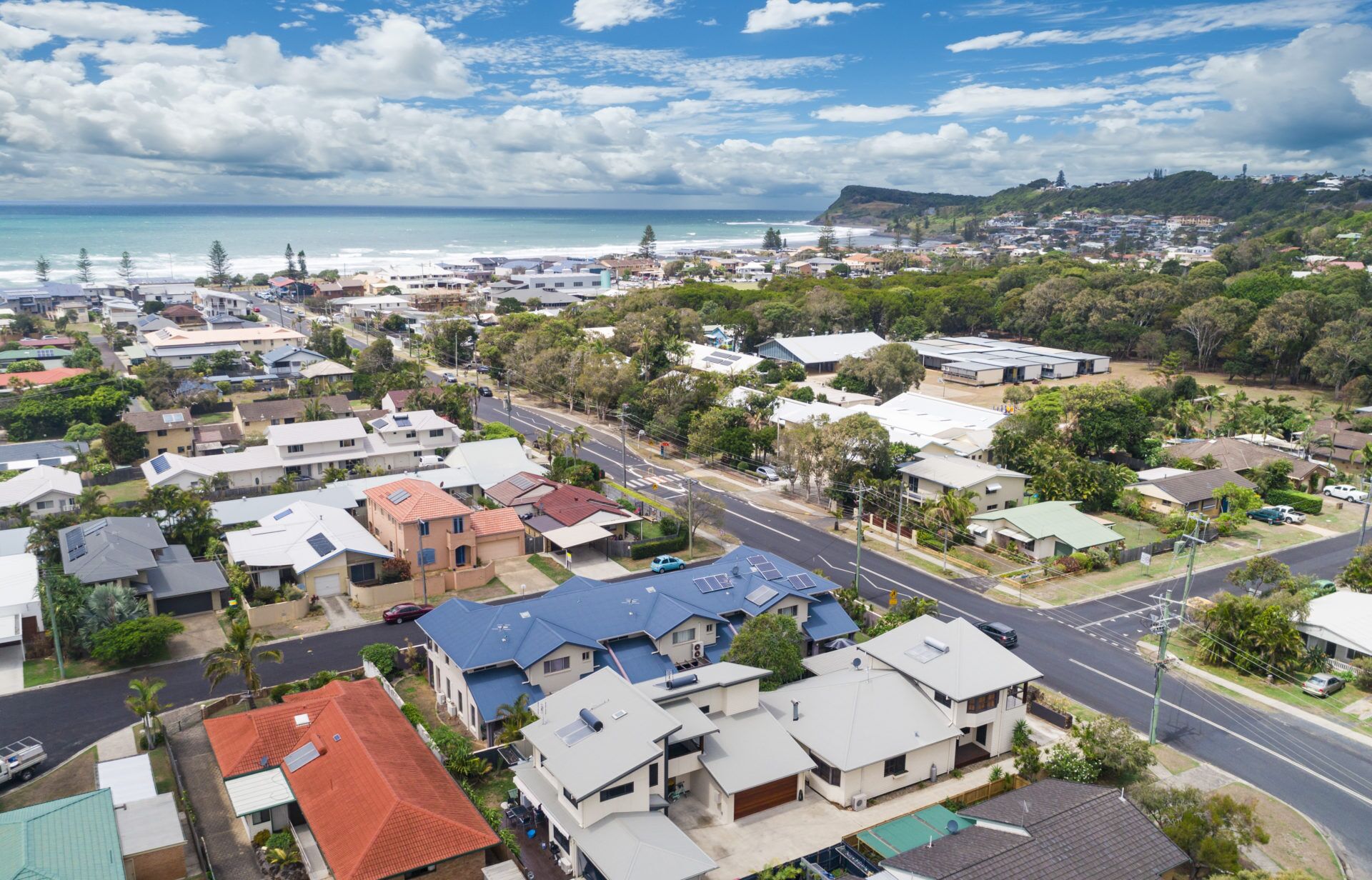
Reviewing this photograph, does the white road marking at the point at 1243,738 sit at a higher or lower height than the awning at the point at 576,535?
lower

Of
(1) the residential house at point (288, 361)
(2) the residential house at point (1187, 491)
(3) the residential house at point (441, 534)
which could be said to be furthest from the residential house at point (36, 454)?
(2) the residential house at point (1187, 491)

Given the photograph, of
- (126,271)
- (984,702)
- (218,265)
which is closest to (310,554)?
(984,702)

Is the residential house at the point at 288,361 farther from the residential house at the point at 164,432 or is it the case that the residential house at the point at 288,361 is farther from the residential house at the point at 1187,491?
the residential house at the point at 1187,491

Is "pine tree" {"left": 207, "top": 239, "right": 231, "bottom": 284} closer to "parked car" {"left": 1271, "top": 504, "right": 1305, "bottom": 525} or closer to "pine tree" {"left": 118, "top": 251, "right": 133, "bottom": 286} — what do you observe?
"pine tree" {"left": 118, "top": 251, "right": 133, "bottom": 286}

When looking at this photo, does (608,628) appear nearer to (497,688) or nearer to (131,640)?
(497,688)

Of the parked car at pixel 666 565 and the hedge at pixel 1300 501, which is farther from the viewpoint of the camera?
the hedge at pixel 1300 501

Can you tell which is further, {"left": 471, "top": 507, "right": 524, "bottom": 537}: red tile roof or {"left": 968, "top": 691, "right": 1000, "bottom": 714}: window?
{"left": 471, "top": 507, "right": 524, "bottom": 537}: red tile roof

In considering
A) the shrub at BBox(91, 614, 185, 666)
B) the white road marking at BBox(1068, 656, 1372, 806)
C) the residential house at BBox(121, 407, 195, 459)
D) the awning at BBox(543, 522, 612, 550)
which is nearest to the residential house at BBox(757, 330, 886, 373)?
the awning at BBox(543, 522, 612, 550)
